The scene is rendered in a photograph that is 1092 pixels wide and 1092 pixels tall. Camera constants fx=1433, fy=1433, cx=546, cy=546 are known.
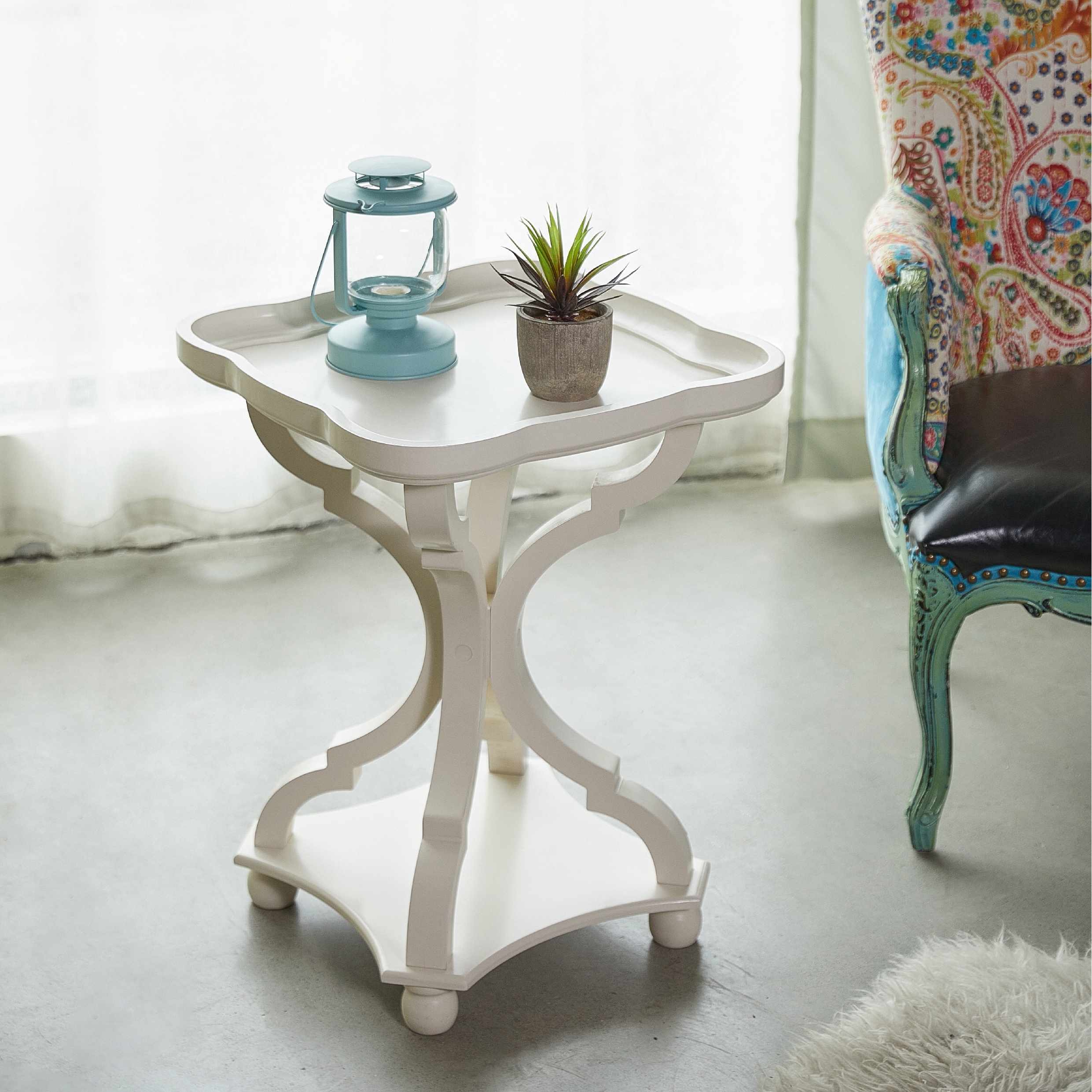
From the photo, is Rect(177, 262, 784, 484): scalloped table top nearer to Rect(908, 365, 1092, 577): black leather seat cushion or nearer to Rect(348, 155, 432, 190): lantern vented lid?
Rect(348, 155, 432, 190): lantern vented lid

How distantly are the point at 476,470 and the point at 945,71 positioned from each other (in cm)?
107

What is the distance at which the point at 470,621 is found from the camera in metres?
1.47

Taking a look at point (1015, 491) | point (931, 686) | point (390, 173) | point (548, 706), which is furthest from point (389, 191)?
point (931, 686)

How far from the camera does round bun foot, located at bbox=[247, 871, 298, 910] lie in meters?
1.72

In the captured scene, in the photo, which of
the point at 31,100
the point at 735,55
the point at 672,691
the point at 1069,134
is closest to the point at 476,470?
the point at 672,691

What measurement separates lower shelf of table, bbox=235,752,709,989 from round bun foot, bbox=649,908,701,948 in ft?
0.05

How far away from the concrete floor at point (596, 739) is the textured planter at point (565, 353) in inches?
26.8

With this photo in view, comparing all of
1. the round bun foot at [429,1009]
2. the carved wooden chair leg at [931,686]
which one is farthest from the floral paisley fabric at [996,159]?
the round bun foot at [429,1009]

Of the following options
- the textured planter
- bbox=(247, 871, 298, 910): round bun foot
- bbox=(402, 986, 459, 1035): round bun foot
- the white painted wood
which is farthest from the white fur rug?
the textured planter

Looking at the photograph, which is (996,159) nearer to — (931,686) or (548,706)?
(931,686)

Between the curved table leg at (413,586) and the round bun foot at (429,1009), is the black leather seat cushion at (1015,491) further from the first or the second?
the round bun foot at (429,1009)

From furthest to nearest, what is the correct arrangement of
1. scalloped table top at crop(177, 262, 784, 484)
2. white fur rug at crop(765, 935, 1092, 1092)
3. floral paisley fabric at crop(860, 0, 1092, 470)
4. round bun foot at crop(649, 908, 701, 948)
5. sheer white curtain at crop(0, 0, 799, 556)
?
sheer white curtain at crop(0, 0, 799, 556)
floral paisley fabric at crop(860, 0, 1092, 470)
round bun foot at crop(649, 908, 701, 948)
white fur rug at crop(765, 935, 1092, 1092)
scalloped table top at crop(177, 262, 784, 484)

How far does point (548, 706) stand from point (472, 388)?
0.37m

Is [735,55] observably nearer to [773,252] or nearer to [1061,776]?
[773,252]
